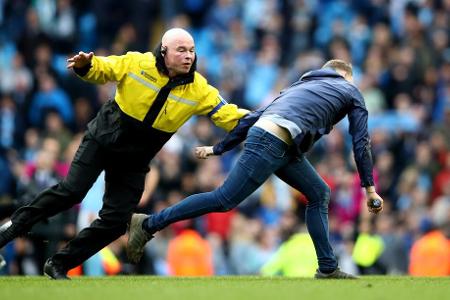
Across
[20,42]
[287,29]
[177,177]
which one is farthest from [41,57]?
[287,29]

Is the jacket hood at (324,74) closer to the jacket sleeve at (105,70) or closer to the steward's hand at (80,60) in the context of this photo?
the jacket sleeve at (105,70)

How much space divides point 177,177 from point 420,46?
5.41 metres

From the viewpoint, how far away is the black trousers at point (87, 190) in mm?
12688

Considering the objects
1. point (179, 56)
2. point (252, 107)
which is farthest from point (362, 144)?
point (252, 107)

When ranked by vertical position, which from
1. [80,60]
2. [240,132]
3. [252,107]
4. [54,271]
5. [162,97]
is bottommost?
[252,107]

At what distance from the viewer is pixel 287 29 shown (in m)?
24.5

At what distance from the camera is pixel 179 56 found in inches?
493

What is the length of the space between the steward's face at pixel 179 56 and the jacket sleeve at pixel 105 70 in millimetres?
358

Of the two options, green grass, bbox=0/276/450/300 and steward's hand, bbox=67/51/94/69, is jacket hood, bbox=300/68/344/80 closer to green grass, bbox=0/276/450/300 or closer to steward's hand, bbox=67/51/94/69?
green grass, bbox=0/276/450/300

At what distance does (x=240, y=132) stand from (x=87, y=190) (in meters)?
1.43

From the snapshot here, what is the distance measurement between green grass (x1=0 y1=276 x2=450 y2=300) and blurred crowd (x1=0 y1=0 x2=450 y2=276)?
3.48m

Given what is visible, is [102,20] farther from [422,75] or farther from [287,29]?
[422,75]

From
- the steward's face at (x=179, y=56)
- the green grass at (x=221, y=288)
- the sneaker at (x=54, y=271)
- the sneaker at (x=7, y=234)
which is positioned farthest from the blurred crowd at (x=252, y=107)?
the steward's face at (x=179, y=56)

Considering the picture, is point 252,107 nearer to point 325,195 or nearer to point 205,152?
point 205,152
